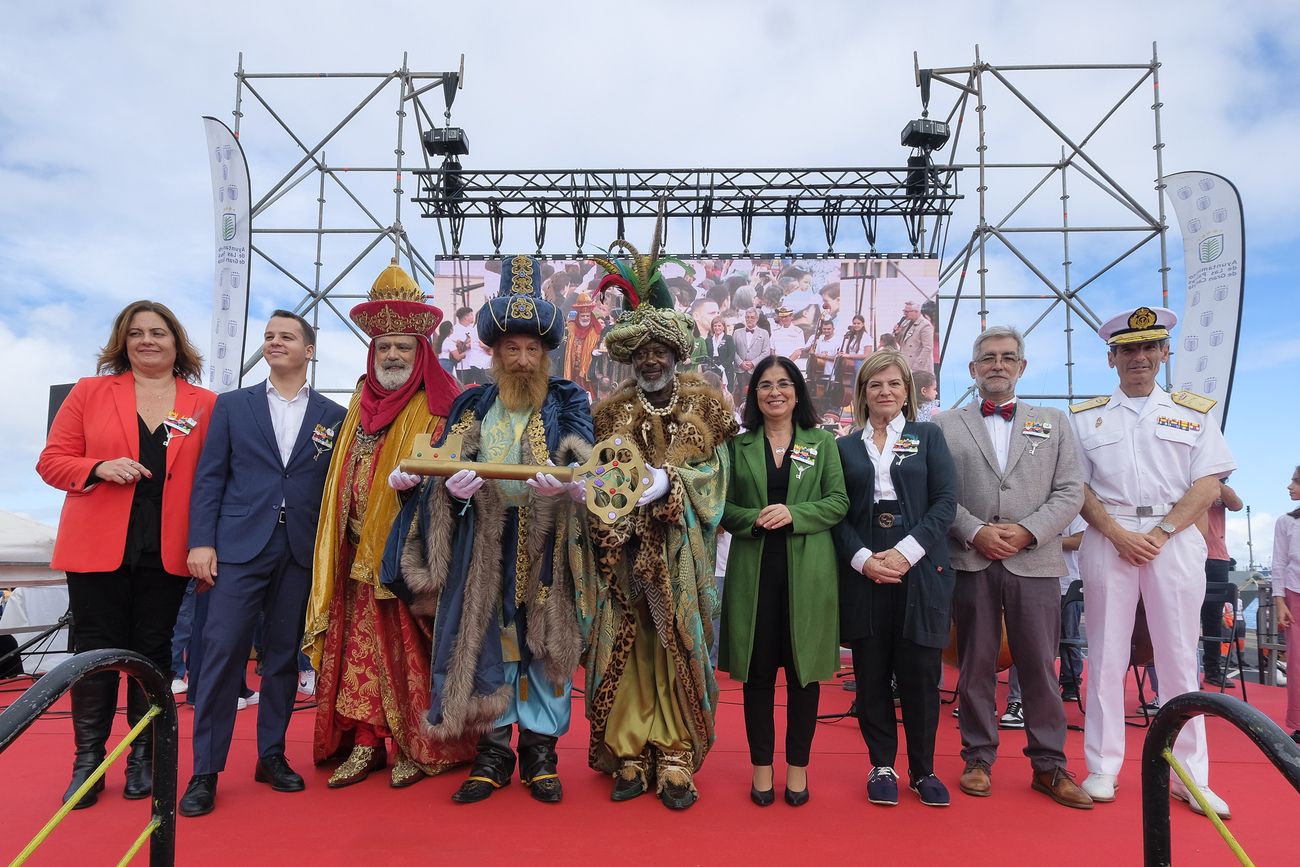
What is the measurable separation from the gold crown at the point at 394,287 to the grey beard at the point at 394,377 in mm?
323

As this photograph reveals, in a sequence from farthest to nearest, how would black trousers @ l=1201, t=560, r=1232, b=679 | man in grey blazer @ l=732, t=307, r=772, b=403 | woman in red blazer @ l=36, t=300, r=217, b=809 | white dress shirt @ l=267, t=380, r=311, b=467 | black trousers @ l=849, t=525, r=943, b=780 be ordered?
man in grey blazer @ l=732, t=307, r=772, b=403 → black trousers @ l=1201, t=560, r=1232, b=679 → white dress shirt @ l=267, t=380, r=311, b=467 → black trousers @ l=849, t=525, r=943, b=780 → woman in red blazer @ l=36, t=300, r=217, b=809

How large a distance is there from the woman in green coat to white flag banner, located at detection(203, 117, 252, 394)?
774cm

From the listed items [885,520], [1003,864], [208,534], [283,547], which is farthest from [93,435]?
[1003,864]

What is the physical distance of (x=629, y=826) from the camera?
3080mm

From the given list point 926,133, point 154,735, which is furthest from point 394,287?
point 926,133

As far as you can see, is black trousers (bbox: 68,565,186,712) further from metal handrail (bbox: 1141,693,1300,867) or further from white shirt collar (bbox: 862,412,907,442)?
metal handrail (bbox: 1141,693,1300,867)

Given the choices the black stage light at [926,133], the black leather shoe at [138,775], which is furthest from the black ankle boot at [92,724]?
the black stage light at [926,133]

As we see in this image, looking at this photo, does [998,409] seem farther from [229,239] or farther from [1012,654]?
[229,239]

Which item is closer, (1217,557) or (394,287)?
(394,287)

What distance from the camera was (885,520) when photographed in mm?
3502

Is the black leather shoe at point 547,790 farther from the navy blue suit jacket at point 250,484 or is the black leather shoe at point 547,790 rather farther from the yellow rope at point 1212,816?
the yellow rope at point 1212,816

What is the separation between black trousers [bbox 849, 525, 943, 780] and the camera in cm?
341

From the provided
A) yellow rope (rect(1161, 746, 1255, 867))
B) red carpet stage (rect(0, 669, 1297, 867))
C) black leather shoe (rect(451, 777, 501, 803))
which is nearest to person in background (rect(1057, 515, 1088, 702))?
red carpet stage (rect(0, 669, 1297, 867))

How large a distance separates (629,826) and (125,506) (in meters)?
2.46
